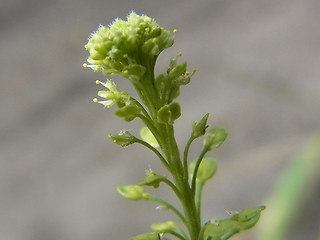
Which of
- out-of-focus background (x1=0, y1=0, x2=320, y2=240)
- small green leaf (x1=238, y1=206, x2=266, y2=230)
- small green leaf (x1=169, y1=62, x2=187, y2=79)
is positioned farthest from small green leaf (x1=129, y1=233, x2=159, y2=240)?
out-of-focus background (x1=0, y1=0, x2=320, y2=240)

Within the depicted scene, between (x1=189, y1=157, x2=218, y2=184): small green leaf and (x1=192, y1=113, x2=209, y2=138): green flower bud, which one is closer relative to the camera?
(x1=192, y1=113, x2=209, y2=138): green flower bud

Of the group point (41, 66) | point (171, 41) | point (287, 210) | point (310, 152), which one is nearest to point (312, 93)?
point (310, 152)

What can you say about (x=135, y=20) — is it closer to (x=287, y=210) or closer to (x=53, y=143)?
(x=287, y=210)

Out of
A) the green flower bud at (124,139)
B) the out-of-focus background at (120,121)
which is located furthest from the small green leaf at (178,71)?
the out-of-focus background at (120,121)

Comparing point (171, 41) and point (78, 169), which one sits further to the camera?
point (78, 169)

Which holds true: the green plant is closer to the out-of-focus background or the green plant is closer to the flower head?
the flower head
